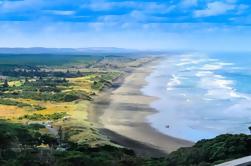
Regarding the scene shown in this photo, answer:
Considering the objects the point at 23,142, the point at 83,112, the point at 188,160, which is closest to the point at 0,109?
the point at 83,112

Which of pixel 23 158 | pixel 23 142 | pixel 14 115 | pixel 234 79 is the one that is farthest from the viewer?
pixel 234 79

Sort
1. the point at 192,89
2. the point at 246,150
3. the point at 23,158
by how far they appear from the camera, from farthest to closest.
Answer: the point at 192,89
the point at 23,158
the point at 246,150

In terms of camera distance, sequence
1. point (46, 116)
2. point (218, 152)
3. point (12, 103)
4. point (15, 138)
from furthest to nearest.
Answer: point (12, 103) < point (46, 116) < point (15, 138) < point (218, 152)

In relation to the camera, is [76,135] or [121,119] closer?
[76,135]

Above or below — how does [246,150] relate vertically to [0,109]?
above

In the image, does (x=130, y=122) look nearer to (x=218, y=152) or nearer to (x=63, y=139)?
(x=63, y=139)

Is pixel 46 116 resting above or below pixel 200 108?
below

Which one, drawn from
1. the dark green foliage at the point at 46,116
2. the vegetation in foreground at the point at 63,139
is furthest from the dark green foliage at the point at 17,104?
the dark green foliage at the point at 46,116

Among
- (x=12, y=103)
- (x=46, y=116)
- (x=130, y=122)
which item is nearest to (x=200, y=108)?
(x=130, y=122)

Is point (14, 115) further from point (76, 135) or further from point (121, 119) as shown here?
point (76, 135)

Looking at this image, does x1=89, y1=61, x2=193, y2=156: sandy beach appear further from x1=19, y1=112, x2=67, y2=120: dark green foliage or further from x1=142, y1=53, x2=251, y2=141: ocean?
x1=19, y1=112, x2=67, y2=120: dark green foliage
